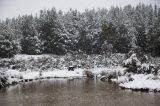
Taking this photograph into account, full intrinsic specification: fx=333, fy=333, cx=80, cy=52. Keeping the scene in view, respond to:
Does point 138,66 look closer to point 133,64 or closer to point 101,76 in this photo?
point 133,64

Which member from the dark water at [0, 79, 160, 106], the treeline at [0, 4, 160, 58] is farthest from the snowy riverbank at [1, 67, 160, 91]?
the treeline at [0, 4, 160, 58]

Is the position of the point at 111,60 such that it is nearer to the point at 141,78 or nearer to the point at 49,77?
the point at 49,77

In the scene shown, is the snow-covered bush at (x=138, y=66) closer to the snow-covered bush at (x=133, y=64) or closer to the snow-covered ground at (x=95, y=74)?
the snow-covered bush at (x=133, y=64)

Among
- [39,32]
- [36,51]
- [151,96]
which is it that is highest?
[39,32]

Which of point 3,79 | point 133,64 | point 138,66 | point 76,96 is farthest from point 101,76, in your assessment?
point 76,96

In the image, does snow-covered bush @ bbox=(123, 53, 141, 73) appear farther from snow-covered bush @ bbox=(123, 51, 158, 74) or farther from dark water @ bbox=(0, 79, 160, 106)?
dark water @ bbox=(0, 79, 160, 106)

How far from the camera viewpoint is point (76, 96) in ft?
115

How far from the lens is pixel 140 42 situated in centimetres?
8506

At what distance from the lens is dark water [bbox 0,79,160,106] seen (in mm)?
30731

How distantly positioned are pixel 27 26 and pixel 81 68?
26854 mm

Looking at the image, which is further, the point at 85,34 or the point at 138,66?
the point at 85,34

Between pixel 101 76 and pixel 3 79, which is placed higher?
pixel 101 76

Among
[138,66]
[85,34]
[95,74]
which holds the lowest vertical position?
[95,74]

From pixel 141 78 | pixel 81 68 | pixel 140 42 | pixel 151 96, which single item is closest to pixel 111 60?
pixel 81 68
